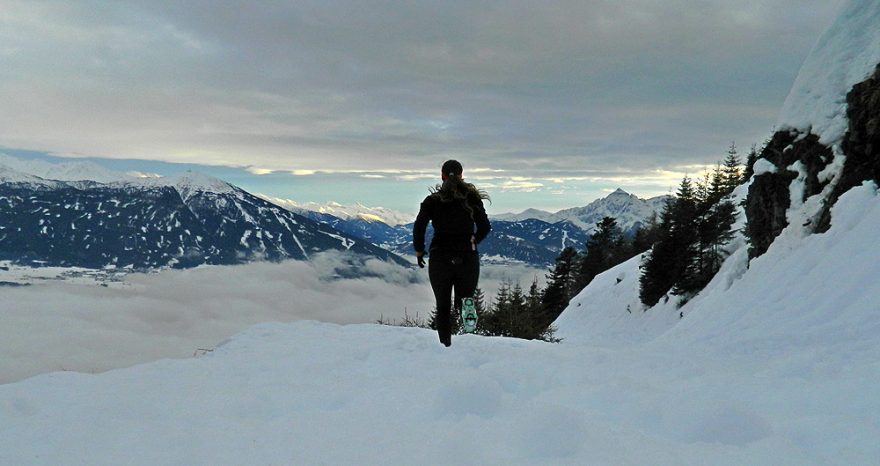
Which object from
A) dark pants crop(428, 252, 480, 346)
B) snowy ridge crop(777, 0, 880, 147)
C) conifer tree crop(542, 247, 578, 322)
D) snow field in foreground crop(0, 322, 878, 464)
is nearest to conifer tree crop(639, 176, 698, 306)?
snowy ridge crop(777, 0, 880, 147)

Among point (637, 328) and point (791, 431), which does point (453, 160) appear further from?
point (637, 328)

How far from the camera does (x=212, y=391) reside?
15.4 ft

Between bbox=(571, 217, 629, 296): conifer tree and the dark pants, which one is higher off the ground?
the dark pants

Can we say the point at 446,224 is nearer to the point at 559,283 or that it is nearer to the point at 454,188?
the point at 454,188

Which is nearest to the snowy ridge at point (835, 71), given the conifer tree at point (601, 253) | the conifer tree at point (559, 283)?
the conifer tree at point (559, 283)

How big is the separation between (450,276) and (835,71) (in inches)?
496

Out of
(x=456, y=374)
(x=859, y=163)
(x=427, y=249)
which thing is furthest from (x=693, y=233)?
(x=456, y=374)

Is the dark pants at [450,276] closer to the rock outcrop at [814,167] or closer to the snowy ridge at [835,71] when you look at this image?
the rock outcrop at [814,167]

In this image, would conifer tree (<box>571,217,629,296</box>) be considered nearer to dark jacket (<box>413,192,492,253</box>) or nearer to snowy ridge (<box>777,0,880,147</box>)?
snowy ridge (<box>777,0,880,147</box>)

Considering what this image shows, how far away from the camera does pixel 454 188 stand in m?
6.98

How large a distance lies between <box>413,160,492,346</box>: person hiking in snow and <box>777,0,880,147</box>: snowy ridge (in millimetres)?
10640

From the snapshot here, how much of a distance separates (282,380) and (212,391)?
0.73 meters

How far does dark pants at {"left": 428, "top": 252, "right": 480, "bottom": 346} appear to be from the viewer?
23.0 ft

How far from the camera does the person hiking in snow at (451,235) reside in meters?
6.97
